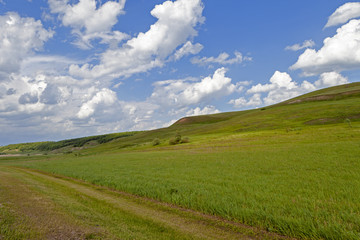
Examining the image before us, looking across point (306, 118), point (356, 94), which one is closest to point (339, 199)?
point (306, 118)

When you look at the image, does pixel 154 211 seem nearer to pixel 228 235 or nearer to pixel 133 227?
pixel 133 227

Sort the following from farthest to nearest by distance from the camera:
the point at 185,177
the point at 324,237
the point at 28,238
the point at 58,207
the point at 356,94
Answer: the point at 356,94 < the point at 185,177 < the point at 58,207 < the point at 324,237 < the point at 28,238

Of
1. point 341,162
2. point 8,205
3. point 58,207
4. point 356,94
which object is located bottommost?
point 341,162

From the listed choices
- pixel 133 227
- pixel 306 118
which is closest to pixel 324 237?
pixel 133 227

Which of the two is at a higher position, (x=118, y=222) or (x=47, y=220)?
(x=47, y=220)

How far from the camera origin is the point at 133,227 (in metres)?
8.88

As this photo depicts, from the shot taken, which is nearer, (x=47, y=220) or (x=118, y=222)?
(x=47, y=220)

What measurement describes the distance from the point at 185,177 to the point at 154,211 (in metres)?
7.84

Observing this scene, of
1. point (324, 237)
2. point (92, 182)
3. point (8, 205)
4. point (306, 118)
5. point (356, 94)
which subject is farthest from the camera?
point (356, 94)

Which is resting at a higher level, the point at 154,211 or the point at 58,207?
the point at 58,207

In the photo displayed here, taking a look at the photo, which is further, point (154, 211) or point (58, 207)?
point (154, 211)

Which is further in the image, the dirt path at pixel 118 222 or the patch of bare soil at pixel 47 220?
the dirt path at pixel 118 222

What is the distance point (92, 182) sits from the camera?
70.4ft

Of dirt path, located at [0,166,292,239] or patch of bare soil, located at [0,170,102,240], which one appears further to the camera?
dirt path, located at [0,166,292,239]
